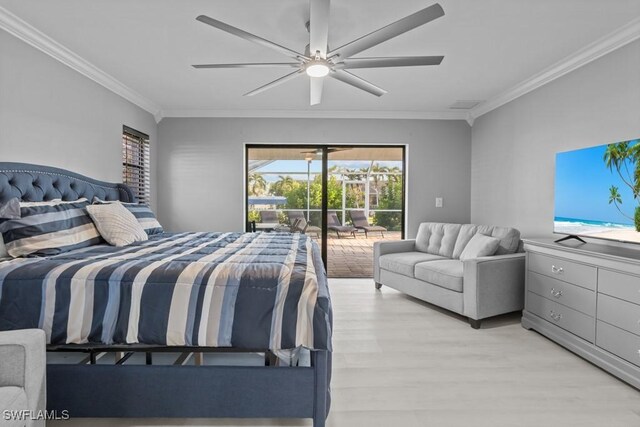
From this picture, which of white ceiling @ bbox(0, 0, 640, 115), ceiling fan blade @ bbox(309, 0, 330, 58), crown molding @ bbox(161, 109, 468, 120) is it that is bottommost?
ceiling fan blade @ bbox(309, 0, 330, 58)

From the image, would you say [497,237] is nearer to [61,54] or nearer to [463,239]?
[463,239]

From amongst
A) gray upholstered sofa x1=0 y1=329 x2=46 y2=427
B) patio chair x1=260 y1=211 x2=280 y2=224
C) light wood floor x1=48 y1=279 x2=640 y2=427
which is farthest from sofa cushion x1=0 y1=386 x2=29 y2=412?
patio chair x1=260 y1=211 x2=280 y2=224

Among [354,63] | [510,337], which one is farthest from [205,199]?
[510,337]

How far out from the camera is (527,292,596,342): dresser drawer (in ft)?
8.09

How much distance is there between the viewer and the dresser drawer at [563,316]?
8.09ft

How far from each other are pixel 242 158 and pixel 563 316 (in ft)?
13.2

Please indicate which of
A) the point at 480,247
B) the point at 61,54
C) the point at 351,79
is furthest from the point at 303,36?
the point at 480,247

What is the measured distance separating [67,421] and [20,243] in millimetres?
1043

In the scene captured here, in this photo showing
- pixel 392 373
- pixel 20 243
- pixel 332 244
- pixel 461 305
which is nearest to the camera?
pixel 20 243

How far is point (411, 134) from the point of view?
501 centimetres

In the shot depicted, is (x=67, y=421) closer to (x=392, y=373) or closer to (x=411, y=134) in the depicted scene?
(x=392, y=373)

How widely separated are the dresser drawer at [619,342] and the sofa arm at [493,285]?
878 mm

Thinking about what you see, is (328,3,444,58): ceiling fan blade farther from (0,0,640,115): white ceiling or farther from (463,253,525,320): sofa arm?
(463,253,525,320): sofa arm

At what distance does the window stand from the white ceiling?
0.64 meters
